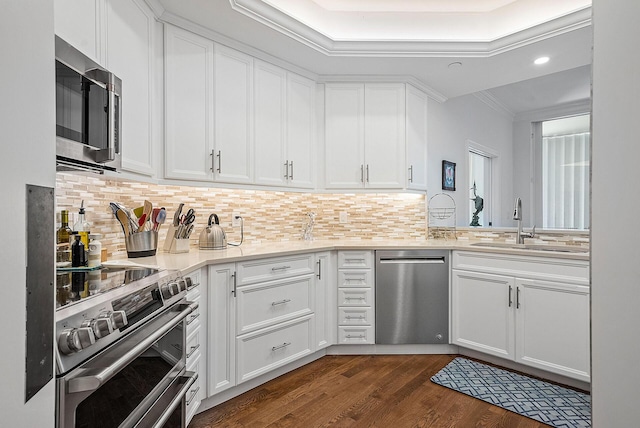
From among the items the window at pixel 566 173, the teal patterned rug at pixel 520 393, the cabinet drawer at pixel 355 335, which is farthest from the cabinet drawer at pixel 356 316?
the window at pixel 566 173

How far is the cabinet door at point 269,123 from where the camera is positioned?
2.83 m

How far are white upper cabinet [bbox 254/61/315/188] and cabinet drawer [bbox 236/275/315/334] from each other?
86 centimetres

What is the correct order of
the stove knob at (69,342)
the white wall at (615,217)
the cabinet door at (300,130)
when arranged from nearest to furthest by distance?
1. the white wall at (615,217)
2. the stove knob at (69,342)
3. the cabinet door at (300,130)

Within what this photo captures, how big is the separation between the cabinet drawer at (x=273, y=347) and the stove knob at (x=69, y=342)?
1.36 metres

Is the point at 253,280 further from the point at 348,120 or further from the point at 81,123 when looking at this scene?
the point at 348,120

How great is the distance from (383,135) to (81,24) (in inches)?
95.3

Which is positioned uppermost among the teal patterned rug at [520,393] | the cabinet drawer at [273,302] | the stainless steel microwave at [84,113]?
the stainless steel microwave at [84,113]

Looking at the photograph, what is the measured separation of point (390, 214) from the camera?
3.63m

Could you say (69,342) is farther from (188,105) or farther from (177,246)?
(188,105)

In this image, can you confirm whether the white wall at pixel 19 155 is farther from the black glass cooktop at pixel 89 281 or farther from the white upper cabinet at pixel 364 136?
the white upper cabinet at pixel 364 136

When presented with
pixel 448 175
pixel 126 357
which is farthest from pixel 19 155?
pixel 448 175

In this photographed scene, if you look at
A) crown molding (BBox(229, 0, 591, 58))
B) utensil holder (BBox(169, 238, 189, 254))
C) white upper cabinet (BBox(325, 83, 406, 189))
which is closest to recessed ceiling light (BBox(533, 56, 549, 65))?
crown molding (BBox(229, 0, 591, 58))

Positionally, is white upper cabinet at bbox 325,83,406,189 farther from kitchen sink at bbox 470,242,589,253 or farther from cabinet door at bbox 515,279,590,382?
cabinet door at bbox 515,279,590,382

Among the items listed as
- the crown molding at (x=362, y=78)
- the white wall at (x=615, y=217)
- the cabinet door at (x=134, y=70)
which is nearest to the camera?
the white wall at (x=615, y=217)
